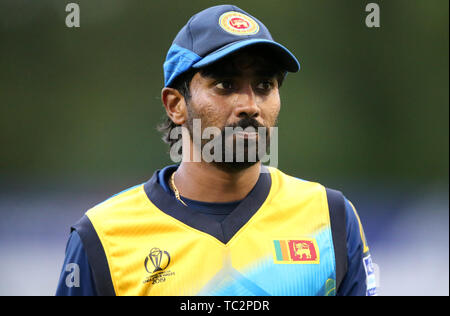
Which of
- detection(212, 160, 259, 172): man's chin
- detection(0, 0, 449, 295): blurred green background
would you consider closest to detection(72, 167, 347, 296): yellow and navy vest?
detection(212, 160, 259, 172): man's chin

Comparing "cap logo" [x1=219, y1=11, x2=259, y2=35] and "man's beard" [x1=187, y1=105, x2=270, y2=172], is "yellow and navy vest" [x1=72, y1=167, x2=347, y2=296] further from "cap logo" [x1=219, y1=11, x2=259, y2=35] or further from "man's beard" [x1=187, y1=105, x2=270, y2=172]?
"cap logo" [x1=219, y1=11, x2=259, y2=35]

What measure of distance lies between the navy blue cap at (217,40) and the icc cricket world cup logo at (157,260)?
0.65 m

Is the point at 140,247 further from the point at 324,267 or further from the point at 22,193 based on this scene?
the point at 22,193

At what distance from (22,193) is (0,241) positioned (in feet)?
1.85

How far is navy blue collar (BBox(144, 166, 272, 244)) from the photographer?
6.36ft

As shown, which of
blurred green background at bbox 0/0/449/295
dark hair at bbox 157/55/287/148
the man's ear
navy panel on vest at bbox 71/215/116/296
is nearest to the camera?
navy panel on vest at bbox 71/215/116/296

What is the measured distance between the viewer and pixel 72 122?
223 inches

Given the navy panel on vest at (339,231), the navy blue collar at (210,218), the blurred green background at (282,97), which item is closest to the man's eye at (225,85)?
the navy blue collar at (210,218)

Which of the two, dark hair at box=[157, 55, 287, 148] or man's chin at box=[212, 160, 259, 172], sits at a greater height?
dark hair at box=[157, 55, 287, 148]

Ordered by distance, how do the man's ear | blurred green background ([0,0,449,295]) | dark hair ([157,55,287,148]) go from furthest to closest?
blurred green background ([0,0,449,295])
the man's ear
dark hair ([157,55,287,148])

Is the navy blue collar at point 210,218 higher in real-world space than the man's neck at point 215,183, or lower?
lower

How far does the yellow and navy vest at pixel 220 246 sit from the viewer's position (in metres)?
1.86

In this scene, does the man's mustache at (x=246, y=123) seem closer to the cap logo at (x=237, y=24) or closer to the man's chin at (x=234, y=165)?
the man's chin at (x=234, y=165)

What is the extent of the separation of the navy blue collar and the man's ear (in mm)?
259
